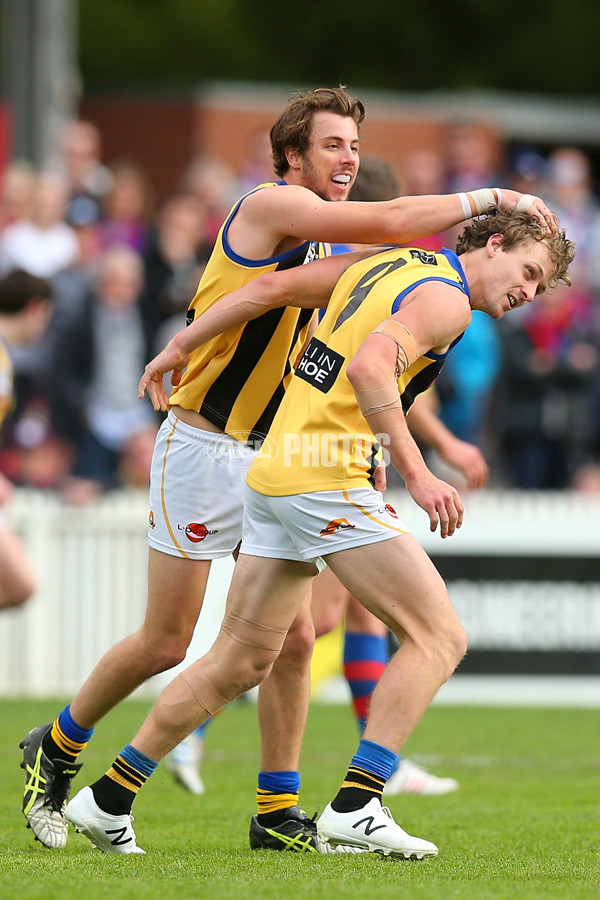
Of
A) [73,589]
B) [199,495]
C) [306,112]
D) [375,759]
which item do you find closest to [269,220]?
[306,112]

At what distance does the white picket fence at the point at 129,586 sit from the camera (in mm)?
10648

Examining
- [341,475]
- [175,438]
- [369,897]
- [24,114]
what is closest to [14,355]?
[24,114]

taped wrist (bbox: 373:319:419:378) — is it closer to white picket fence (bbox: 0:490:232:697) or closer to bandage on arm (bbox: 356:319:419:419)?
bandage on arm (bbox: 356:319:419:419)

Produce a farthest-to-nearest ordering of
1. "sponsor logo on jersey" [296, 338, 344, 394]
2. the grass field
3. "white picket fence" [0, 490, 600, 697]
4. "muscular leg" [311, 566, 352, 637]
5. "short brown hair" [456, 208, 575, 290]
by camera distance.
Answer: "white picket fence" [0, 490, 600, 697] < "muscular leg" [311, 566, 352, 637] < "short brown hair" [456, 208, 575, 290] < "sponsor logo on jersey" [296, 338, 344, 394] < the grass field

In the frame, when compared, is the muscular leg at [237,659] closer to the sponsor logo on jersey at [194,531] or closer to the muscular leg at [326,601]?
the sponsor logo on jersey at [194,531]

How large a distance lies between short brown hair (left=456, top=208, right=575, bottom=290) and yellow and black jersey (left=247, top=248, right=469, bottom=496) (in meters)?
0.14

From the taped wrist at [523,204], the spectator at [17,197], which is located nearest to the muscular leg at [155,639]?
the taped wrist at [523,204]

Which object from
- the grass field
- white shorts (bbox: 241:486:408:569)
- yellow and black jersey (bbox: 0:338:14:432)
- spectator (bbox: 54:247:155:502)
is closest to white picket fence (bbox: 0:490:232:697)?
spectator (bbox: 54:247:155:502)

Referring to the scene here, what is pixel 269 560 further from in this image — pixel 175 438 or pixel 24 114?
pixel 24 114

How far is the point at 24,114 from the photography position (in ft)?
47.3

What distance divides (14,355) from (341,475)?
25.0 feet

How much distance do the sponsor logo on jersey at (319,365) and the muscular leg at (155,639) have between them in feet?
2.66

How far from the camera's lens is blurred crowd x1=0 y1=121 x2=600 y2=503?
11516mm

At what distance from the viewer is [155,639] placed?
520cm
